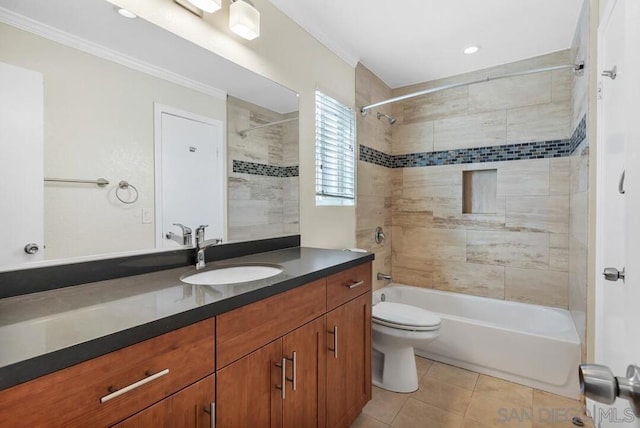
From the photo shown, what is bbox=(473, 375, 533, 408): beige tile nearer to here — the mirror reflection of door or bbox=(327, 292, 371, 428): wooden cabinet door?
bbox=(327, 292, 371, 428): wooden cabinet door

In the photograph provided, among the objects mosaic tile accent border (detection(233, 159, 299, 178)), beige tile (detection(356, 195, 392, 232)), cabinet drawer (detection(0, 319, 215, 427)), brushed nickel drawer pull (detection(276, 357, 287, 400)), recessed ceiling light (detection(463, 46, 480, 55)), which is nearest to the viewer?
cabinet drawer (detection(0, 319, 215, 427))

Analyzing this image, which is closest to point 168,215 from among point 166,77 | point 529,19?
point 166,77

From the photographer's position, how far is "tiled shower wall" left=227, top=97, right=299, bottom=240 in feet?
5.40

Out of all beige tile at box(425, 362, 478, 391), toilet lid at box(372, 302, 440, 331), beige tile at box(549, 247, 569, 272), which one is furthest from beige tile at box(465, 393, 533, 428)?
beige tile at box(549, 247, 569, 272)

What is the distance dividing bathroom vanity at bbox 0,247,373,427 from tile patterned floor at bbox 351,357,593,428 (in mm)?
323

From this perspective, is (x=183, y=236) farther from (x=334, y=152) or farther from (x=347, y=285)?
(x=334, y=152)

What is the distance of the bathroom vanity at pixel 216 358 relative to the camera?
0.61m

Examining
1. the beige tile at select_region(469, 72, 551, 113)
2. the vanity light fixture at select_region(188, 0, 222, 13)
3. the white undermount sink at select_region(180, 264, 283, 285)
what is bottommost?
the white undermount sink at select_region(180, 264, 283, 285)

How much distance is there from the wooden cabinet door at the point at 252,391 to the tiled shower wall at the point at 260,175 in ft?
2.40

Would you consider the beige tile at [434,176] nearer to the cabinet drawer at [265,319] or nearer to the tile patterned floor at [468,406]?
the tile patterned floor at [468,406]

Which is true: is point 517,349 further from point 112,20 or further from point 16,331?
point 112,20

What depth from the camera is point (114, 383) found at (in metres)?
0.67

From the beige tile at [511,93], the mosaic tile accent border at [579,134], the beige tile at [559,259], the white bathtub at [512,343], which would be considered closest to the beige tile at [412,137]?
the beige tile at [511,93]

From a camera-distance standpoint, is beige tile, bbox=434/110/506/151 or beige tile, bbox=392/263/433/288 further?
beige tile, bbox=392/263/433/288
